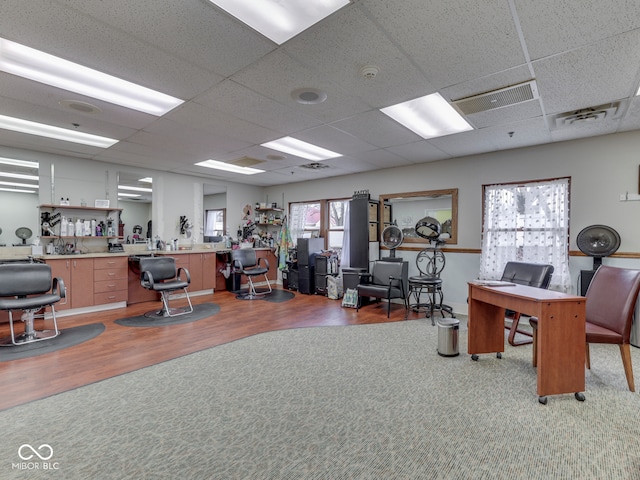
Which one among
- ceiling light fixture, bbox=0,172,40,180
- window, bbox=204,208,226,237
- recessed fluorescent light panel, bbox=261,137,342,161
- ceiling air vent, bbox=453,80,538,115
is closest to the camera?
ceiling air vent, bbox=453,80,538,115

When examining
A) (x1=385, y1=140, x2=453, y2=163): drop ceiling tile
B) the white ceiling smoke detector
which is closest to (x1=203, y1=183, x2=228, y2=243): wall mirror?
(x1=385, y1=140, x2=453, y2=163): drop ceiling tile

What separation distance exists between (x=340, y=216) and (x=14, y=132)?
5304mm

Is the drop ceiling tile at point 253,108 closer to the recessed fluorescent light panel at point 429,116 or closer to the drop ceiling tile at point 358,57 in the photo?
the drop ceiling tile at point 358,57

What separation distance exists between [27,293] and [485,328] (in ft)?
16.8

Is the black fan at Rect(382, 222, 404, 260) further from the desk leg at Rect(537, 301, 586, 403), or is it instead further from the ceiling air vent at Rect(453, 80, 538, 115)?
the desk leg at Rect(537, 301, 586, 403)

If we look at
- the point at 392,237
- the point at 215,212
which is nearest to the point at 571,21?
the point at 392,237

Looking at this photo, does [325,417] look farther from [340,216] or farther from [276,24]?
[340,216]

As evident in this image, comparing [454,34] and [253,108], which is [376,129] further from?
[454,34]

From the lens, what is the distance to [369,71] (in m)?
2.44

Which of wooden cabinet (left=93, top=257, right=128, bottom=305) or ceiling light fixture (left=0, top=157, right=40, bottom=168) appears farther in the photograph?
wooden cabinet (left=93, top=257, right=128, bottom=305)

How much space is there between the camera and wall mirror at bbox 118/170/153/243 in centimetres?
604

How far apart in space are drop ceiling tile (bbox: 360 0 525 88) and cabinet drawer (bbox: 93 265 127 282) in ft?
16.9

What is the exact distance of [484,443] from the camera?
1804mm

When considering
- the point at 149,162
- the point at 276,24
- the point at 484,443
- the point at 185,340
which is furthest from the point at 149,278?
the point at 484,443
